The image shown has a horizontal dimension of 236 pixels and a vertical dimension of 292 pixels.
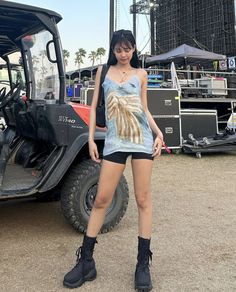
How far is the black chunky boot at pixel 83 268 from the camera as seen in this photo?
2.96 metres

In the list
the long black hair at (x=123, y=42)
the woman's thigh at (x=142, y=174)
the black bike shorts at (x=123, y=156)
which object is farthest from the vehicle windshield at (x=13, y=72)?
the woman's thigh at (x=142, y=174)

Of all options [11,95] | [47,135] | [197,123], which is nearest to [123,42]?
[47,135]

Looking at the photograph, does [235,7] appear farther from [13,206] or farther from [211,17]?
[13,206]

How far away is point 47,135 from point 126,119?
1412mm

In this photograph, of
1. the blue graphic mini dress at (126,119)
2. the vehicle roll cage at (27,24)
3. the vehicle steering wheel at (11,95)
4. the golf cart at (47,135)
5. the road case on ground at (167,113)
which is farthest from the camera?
the road case on ground at (167,113)

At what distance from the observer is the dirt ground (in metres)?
3.07

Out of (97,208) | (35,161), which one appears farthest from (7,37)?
(97,208)

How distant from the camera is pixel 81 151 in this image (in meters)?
4.13

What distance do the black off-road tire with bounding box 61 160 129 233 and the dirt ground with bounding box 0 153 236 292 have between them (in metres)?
0.15

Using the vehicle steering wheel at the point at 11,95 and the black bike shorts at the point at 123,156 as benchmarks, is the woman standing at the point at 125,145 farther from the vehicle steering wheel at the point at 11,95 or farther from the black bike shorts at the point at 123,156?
the vehicle steering wheel at the point at 11,95

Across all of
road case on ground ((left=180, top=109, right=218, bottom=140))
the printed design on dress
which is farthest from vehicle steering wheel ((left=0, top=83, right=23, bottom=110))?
road case on ground ((left=180, top=109, right=218, bottom=140))

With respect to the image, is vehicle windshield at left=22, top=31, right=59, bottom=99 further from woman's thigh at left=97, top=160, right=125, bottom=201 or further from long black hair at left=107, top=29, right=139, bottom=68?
woman's thigh at left=97, top=160, right=125, bottom=201

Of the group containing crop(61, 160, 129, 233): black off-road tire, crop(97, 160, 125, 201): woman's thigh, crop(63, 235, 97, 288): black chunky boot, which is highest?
crop(97, 160, 125, 201): woman's thigh

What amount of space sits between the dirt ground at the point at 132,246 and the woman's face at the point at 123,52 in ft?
5.08
